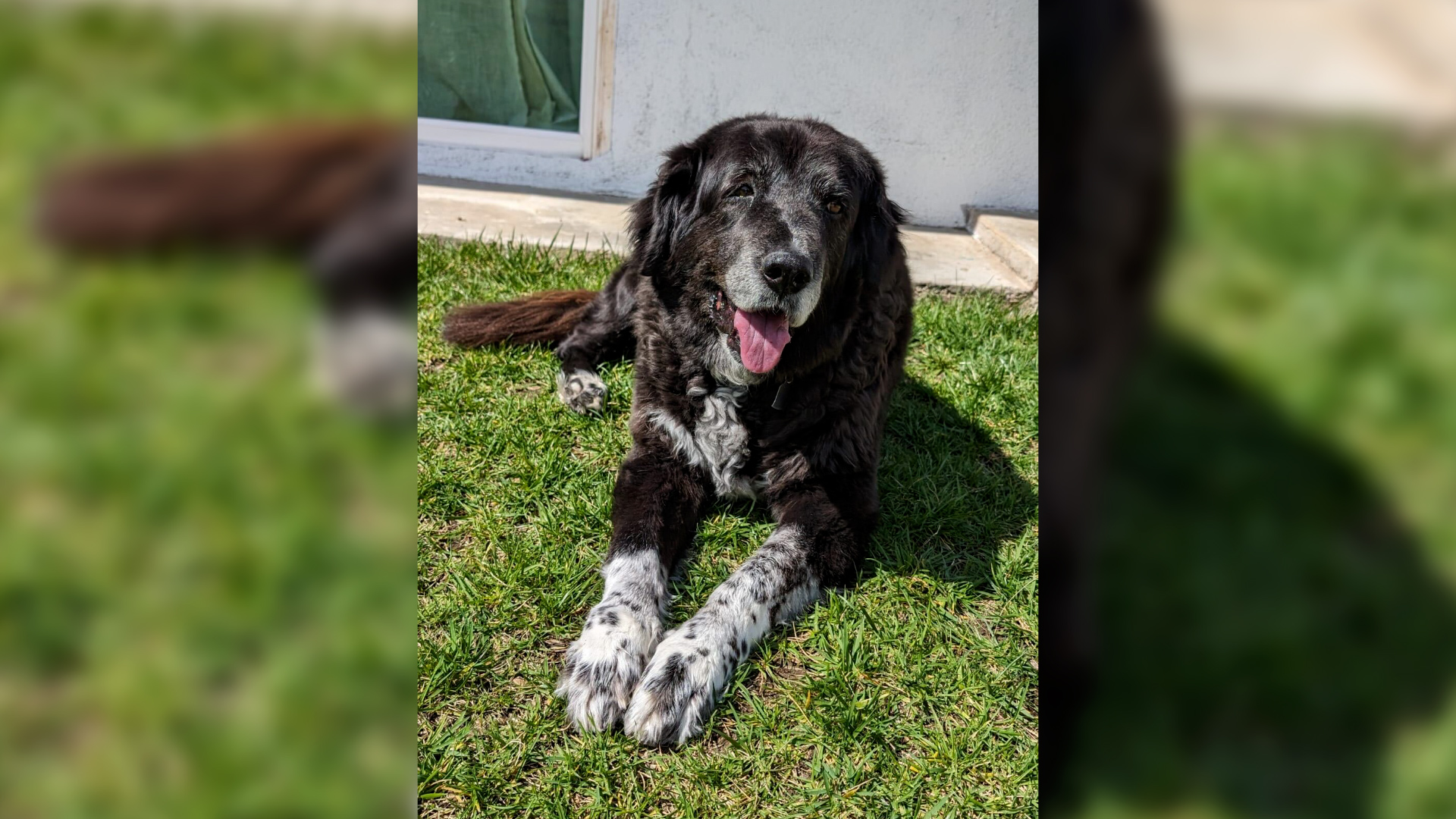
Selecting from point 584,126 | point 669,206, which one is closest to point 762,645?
point 669,206

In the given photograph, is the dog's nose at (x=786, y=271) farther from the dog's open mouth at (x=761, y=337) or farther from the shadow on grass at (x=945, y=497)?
the shadow on grass at (x=945, y=497)

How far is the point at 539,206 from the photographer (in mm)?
6465

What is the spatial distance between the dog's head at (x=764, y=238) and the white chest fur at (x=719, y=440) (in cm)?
12

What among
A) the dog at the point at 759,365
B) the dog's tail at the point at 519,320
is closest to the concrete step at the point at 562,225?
the dog's tail at the point at 519,320

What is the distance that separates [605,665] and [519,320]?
8.39 feet

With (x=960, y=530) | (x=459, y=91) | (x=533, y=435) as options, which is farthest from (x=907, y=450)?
(x=459, y=91)

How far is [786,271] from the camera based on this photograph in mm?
3311

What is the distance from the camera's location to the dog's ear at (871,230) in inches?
148
